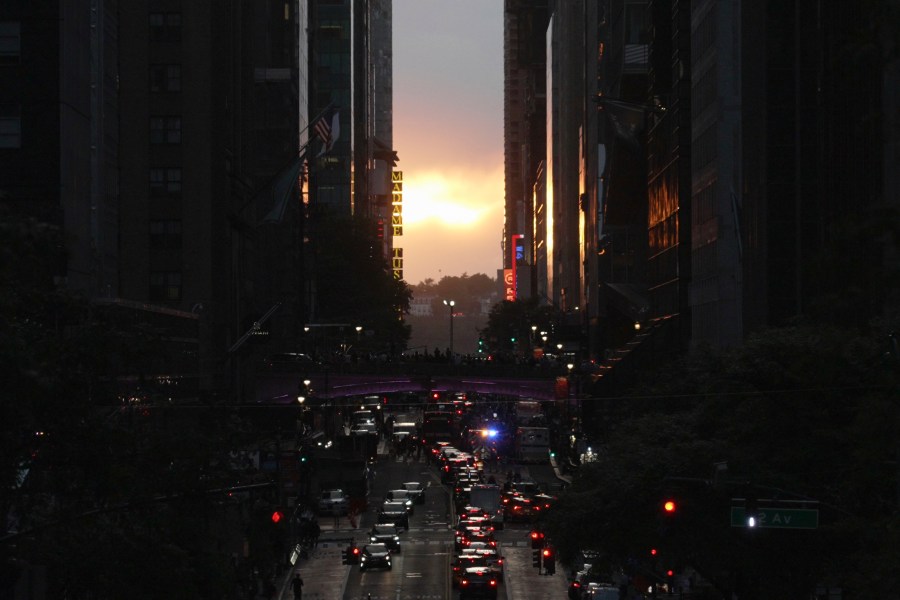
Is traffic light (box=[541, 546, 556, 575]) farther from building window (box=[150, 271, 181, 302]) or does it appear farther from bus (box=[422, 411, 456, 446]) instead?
bus (box=[422, 411, 456, 446])

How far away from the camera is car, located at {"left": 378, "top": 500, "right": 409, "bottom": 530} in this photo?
81375 millimetres

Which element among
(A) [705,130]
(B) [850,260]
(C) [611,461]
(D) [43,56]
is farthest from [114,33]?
(B) [850,260]

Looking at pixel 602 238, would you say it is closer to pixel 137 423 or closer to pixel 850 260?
pixel 137 423

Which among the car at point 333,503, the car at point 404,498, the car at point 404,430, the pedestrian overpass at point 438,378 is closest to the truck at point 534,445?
the pedestrian overpass at point 438,378

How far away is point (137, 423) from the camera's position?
28.7 metres

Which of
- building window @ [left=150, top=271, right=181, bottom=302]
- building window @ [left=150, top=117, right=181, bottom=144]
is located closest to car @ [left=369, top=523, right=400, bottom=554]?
building window @ [left=150, top=271, right=181, bottom=302]

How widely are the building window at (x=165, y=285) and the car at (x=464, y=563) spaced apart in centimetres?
3074

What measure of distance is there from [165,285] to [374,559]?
25757mm

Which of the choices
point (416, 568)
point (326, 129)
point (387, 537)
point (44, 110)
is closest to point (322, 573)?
point (416, 568)

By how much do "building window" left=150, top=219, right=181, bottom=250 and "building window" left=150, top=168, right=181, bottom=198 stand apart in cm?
146

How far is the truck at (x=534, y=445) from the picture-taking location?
379 ft

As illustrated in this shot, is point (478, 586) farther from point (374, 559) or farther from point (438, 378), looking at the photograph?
point (438, 378)

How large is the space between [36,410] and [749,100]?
5044 centimetres

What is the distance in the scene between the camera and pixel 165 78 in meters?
85.9
